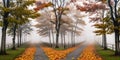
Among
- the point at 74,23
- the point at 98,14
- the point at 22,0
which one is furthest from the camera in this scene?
the point at 74,23

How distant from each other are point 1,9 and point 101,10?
23273 millimetres

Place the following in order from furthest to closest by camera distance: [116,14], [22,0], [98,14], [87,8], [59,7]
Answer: [59,7]
[98,14]
[87,8]
[22,0]
[116,14]

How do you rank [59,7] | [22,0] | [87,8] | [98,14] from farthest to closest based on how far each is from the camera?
[59,7]
[98,14]
[87,8]
[22,0]

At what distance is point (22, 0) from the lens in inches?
1395

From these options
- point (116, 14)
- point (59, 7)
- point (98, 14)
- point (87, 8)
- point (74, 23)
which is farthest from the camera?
point (74, 23)

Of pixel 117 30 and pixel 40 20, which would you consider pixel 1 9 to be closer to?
pixel 117 30

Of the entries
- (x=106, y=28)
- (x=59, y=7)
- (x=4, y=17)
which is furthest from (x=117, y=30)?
(x=59, y=7)

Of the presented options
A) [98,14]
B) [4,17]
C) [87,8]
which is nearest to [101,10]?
[98,14]

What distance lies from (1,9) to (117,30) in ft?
41.2

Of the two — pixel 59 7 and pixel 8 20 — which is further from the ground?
pixel 59 7

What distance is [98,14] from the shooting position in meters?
49.1

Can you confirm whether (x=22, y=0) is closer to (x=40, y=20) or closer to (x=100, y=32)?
(x=100, y=32)

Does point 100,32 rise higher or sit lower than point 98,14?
lower

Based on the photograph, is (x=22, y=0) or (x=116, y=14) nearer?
(x=116, y=14)
